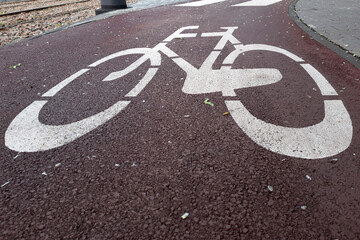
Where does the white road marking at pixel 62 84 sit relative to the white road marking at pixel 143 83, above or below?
above

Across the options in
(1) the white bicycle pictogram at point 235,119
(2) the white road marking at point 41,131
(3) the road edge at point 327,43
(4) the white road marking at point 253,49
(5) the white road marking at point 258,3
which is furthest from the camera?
(5) the white road marking at point 258,3

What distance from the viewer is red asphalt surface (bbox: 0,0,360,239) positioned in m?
1.94

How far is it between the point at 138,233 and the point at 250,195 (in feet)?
2.90

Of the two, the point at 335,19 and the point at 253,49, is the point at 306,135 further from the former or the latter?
the point at 335,19

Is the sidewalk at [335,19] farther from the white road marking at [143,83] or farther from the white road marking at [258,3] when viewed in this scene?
the white road marking at [143,83]

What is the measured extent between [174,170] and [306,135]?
4.55 feet

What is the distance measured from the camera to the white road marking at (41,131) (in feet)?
9.35

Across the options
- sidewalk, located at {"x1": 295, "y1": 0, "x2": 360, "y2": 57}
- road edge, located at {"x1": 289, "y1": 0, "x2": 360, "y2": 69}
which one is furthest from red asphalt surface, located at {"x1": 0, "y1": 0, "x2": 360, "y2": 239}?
sidewalk, located at {"x1": 295, "y1": 0, "x2": 360, "y2": 57}

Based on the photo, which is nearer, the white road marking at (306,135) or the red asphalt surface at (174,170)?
the red asphalt surface at (174,170)

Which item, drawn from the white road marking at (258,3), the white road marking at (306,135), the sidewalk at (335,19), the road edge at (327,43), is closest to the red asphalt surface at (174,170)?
the white road marking at (306,135)

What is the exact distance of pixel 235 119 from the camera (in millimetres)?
3125

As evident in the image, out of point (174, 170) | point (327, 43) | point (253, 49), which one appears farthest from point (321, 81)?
point (174, 170)

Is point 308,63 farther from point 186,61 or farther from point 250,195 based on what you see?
point 250,195

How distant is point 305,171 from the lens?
2350mm
